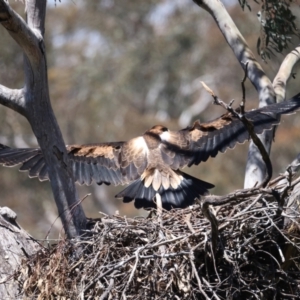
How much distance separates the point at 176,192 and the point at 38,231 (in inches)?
595

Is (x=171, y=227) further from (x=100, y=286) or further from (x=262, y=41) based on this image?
(x=262, y=41)

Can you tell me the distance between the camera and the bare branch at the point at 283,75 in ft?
23.1

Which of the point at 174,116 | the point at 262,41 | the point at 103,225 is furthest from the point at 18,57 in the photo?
the point at 103,225

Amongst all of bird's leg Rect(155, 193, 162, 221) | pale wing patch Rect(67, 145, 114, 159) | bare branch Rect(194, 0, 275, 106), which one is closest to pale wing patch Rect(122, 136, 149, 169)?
pale wing patch Rect(67, 145, 114, 159)

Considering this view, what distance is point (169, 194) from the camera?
6.60 m

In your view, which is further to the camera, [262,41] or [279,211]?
[262,41]

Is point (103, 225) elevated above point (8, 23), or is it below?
below

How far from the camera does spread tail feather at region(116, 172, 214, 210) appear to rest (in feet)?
21.4

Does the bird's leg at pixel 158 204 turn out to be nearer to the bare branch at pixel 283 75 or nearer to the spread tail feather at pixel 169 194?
the spread tail feather at pixel 169 194

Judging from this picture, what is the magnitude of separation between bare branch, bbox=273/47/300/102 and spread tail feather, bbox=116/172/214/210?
105cm

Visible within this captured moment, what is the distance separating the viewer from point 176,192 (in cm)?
661

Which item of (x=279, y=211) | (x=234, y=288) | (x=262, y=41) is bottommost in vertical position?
(x=234, y=288)

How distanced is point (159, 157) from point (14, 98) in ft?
6.43

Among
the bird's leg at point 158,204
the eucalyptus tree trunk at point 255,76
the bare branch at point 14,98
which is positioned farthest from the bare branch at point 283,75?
the bare branch at point 14,98
